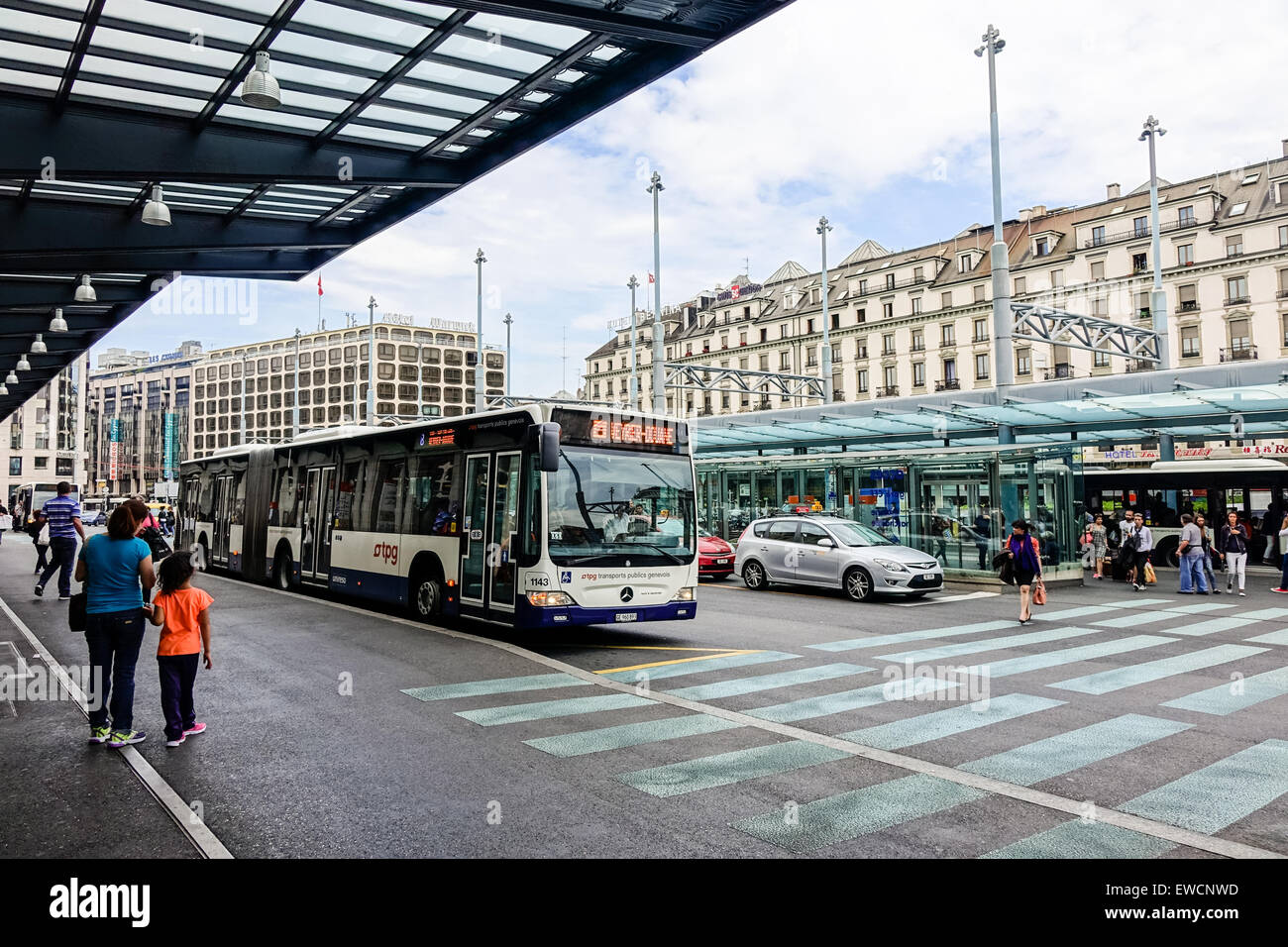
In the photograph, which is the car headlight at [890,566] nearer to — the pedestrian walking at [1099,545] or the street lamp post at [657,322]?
the pedestrian walking at [1099,545]

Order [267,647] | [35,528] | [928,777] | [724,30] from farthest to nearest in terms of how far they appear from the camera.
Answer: [35,528], [267,647], [724,30], [928,777]

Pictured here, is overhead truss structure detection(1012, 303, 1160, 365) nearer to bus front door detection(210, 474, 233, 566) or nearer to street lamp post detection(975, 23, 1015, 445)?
street lamp post detection(975, 23, 1015, 445)

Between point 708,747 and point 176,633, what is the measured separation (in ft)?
13.2

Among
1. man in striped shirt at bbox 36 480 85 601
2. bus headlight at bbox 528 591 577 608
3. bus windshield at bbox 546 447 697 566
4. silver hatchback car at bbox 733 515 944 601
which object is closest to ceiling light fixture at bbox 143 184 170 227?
man in striped shirt at bbox 36 480 85 601

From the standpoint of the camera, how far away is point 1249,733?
7102mm

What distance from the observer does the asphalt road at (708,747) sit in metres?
4.79

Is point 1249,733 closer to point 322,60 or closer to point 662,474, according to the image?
point 662,474

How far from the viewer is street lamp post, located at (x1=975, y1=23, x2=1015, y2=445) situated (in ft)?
69.3

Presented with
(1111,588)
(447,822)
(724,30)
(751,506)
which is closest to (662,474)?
(724,30)

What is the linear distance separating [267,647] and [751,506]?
17.8 metres

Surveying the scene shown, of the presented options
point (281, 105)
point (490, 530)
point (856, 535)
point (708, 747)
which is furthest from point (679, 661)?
point (856, 535)

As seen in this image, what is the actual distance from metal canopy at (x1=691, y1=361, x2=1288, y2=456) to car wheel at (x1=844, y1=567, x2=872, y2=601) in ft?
14.5
